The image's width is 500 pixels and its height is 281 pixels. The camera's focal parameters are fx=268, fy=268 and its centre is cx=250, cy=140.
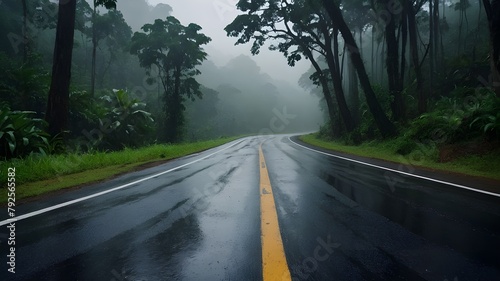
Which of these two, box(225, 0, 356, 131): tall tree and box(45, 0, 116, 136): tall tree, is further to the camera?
box(225, 0, 356, 131): tall tree

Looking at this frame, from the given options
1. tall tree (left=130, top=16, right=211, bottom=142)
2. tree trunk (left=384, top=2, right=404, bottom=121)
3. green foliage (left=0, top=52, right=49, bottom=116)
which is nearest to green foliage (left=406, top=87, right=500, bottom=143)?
tree trunk (left=384, top=2, right=404, bottom=121)

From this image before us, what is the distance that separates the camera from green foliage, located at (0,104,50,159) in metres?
7.70

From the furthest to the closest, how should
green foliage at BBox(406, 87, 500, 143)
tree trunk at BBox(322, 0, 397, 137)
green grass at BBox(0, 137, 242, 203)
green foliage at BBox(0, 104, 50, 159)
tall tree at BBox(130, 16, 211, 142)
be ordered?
tall tree at BBox(130, 16, 211, 142) → tree trunk at BBox(322, 0, 397, 137) → green foliage at BBox(406, 87, 500, 143) → green foliage at BBox(0, 104, 50, 159) → green grass at BBox(0, 137, 242, 203)

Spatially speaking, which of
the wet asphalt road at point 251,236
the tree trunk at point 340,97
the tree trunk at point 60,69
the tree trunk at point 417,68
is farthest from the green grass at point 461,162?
Result: the tree trunk at point 60,69

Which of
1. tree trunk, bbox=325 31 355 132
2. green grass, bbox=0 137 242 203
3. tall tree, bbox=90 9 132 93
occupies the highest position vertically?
tall tree, bbox=90 9 132 93

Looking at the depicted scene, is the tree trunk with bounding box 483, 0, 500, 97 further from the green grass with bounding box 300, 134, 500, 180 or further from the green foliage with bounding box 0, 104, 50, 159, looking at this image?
the green foliage with bounding box 0, 104, 50, 159

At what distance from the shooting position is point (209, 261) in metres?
2.18

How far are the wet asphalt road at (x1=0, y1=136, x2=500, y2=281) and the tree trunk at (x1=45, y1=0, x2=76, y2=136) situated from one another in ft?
19.6

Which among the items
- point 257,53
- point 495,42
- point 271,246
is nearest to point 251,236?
point 271,246

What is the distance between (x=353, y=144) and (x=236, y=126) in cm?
5114

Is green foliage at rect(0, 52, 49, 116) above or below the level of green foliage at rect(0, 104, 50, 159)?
above

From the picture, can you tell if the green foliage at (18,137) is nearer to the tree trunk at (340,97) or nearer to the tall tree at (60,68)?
the tall tree at (60,68)

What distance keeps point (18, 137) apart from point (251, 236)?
29.7 ft

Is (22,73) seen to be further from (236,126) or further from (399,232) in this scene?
(236,126)
